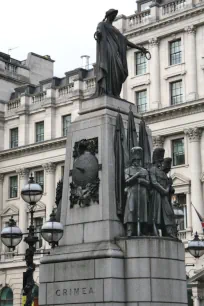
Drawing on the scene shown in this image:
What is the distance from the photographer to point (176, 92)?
49.4m

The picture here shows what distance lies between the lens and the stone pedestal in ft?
43.9

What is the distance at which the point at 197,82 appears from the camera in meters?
48.2

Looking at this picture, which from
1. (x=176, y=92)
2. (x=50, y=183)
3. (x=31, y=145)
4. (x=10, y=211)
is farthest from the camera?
(x=10, y=211)

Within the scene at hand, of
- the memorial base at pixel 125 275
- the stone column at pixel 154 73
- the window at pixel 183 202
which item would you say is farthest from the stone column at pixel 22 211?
the memorial base at pixel 125 275

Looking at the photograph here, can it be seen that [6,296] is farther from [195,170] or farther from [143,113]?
[195,170]

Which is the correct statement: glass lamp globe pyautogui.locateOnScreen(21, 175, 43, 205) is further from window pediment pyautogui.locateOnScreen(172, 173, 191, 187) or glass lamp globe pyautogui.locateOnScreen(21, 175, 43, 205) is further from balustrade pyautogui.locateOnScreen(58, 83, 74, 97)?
balustrade pyautogui.locateOnScreen(58, 83, 74, 97)

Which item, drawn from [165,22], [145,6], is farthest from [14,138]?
[165,22]

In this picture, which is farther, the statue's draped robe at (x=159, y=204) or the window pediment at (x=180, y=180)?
the window pediment at (x=180, y=180)

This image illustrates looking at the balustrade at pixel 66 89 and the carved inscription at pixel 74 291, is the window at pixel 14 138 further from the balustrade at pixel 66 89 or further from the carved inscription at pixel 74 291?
the carved inscription at pixel 74 291

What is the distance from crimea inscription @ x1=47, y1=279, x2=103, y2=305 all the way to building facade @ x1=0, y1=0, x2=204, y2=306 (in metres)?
31.6

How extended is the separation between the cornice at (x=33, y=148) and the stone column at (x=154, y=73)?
9.25m

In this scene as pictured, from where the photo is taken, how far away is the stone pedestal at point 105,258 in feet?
43.9

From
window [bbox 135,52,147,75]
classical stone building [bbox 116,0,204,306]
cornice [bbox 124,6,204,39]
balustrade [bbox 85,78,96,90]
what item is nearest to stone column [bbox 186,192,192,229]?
classical stone building [bbox 116,0,204,306]

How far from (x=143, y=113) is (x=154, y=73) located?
10.2ft
